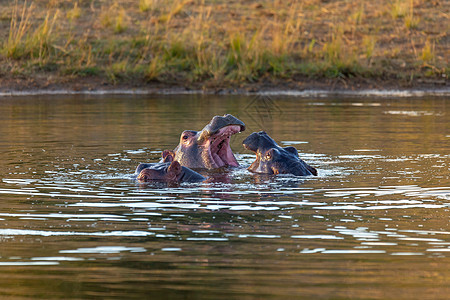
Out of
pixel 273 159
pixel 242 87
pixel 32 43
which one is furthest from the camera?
pixel 32 43

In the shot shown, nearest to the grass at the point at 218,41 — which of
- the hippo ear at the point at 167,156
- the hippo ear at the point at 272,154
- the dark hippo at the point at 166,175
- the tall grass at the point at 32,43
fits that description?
the tall grass at the point at 32,43

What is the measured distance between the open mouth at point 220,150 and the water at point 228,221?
399mm

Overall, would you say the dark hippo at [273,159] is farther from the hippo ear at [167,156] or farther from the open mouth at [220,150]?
the hippo ear at [167,156]

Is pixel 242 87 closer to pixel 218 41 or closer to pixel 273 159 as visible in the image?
pixel 218 41

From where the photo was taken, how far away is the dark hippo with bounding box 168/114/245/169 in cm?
977

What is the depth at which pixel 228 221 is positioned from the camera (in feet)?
22.8

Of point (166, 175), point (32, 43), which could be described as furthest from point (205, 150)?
point (32, 43)

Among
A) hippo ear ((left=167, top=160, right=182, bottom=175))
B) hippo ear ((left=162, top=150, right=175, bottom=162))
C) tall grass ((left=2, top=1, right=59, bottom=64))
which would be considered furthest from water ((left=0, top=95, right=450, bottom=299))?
tall grass ((left=2, top=1, right=59, bottom=64))

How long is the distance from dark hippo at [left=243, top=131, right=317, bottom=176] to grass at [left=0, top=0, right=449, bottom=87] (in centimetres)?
1087

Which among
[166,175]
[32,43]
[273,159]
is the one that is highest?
[32,43]

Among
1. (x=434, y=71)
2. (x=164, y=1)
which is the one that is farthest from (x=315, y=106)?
(x=164, y=1)

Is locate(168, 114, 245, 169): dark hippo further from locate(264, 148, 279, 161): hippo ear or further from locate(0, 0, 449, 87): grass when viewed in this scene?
locate(0, 0, 449, 87): grass

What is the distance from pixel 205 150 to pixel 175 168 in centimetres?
116

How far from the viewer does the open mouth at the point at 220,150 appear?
991cm
